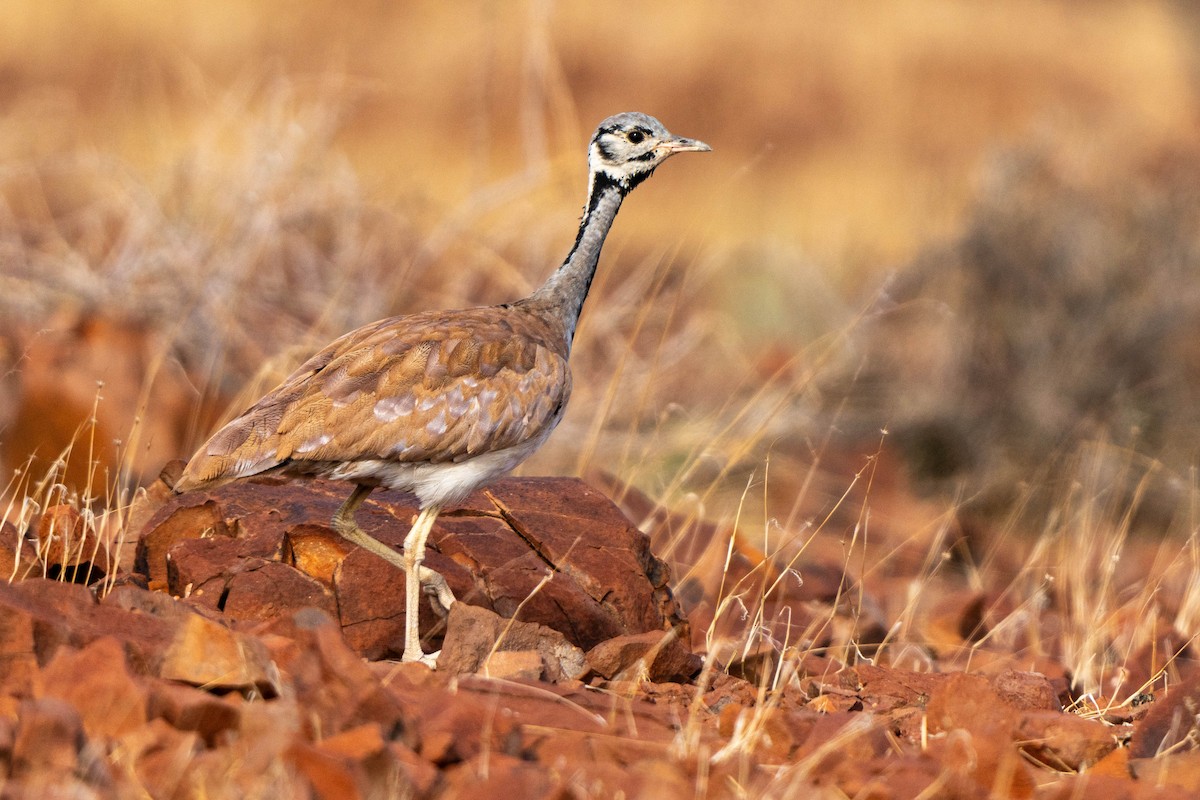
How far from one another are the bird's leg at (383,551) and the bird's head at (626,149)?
1605 mm

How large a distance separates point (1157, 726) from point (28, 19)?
762 inches

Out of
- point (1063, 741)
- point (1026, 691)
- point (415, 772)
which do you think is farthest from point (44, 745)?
point (1026, 691)

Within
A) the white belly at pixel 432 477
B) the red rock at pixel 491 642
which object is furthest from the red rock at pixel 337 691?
the white belly at pixel 432 477

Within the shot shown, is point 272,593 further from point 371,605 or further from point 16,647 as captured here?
point 16,647

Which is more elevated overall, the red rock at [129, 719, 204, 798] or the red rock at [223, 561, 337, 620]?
the red rock at [129, 719, 204, 798]

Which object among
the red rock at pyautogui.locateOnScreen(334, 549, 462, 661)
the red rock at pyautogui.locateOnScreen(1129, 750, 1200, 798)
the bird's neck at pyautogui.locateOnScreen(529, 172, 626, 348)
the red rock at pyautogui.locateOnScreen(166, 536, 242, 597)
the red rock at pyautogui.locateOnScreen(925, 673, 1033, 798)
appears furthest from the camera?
the bird's neck at pyautogui.locateOnScreen(529, 172, 626, 348)

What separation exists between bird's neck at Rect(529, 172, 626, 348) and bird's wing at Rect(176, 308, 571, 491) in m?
0.40

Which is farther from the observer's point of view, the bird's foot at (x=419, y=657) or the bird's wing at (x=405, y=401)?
the bird's wing at (x=405, y=401)

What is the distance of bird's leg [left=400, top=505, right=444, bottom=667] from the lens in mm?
4449

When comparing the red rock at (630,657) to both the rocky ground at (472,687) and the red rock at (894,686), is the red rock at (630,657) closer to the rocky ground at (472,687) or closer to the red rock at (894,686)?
the rocky ground at (472,687)

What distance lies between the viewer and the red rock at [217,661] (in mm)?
3318

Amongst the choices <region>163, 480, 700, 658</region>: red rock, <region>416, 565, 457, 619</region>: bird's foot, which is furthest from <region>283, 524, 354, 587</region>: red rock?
<region>416, 565, 457, 619</region>: bird's foot

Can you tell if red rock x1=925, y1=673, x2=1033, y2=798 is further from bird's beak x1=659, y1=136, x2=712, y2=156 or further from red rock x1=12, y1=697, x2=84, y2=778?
bird's beak x1=659, y1=136, x2=712, y2=156

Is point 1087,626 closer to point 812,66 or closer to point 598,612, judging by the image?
point 598,612
